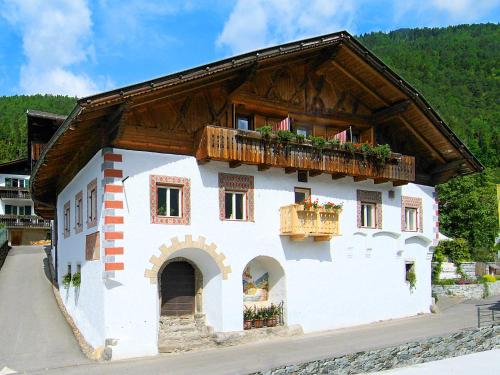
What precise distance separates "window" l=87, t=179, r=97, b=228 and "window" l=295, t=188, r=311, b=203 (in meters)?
6.64

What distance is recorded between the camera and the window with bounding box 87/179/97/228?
55.3ft

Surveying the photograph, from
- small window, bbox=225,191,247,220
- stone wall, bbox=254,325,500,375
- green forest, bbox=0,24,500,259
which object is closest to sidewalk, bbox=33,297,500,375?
stone wall, bbox=254,325,500,375

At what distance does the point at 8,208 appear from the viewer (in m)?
59.3

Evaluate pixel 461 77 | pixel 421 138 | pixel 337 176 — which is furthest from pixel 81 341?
pixel 461 77

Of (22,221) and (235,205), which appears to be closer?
(235,205)

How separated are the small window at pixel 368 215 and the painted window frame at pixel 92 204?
382 inches

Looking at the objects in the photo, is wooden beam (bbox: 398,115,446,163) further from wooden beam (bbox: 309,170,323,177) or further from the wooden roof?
wooden beam (bbox: 309,170,323,177)

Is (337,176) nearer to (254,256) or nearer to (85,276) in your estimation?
(254,256)

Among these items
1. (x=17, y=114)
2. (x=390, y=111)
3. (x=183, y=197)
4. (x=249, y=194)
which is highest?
(x=17, y=114)

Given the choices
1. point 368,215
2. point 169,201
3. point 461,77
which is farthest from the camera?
point 461,77

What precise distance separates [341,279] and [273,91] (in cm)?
697

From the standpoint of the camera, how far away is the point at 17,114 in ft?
350

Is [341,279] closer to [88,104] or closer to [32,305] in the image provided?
[88,104]

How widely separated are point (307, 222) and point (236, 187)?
8.47 feet
